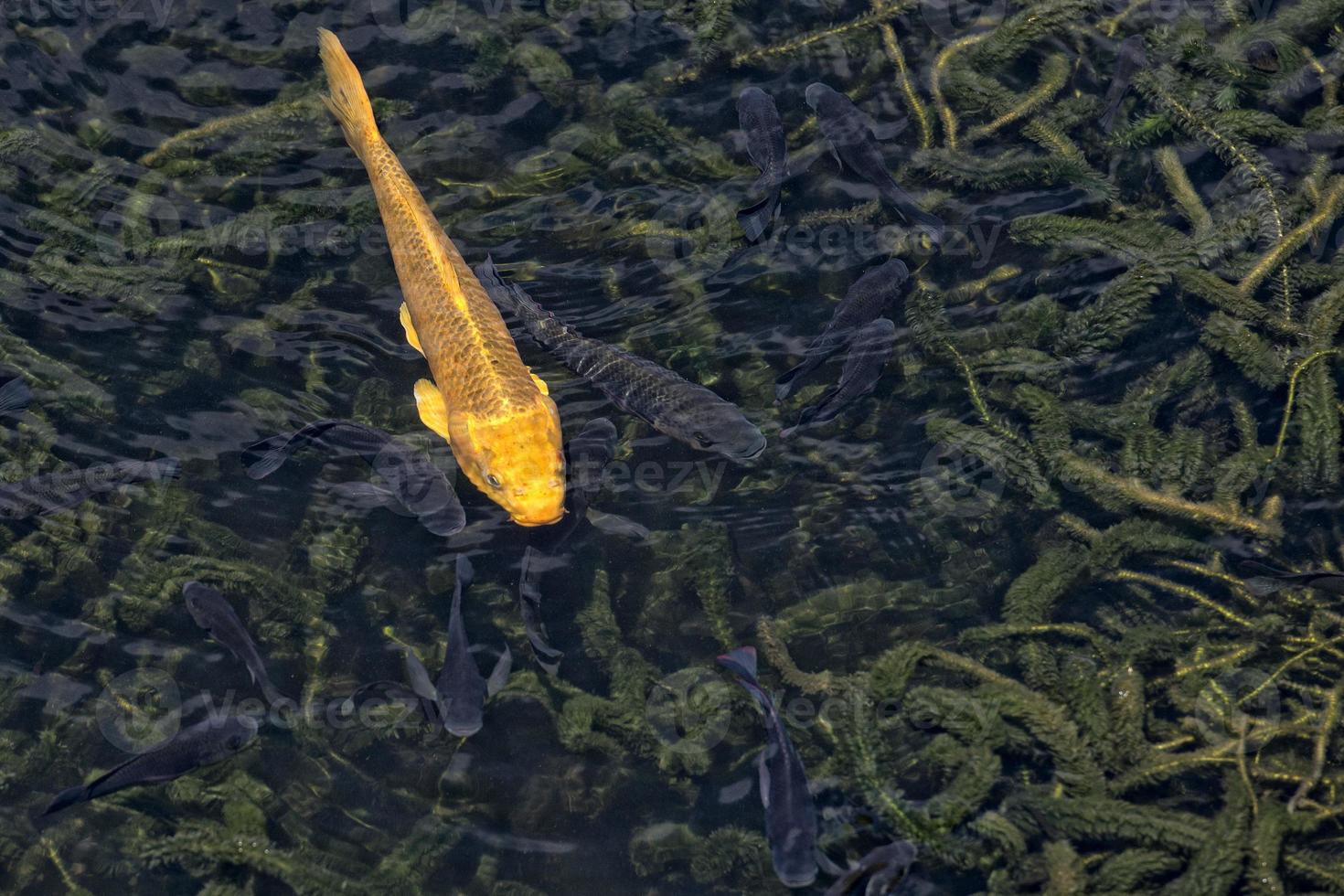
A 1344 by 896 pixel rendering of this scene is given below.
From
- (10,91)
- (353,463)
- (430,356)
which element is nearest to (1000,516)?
(430,356)

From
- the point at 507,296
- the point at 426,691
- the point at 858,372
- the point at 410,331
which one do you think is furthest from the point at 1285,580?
the point at 410,331

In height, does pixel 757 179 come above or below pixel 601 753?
above

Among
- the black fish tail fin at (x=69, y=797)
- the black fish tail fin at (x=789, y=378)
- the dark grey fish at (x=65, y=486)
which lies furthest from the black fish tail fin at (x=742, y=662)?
the dark grey fish at (x=65, y=486)

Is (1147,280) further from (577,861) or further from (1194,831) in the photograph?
(577,861)

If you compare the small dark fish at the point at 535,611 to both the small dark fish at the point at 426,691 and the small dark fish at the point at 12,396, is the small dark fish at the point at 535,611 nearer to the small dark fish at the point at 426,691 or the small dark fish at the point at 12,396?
the small dark fish at the point at 426,691

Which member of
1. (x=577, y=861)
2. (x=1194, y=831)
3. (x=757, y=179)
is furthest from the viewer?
(x=757, y=179)

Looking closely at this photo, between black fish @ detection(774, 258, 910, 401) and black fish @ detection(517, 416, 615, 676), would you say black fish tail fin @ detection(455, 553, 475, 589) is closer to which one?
black fish @ detection(517, 416, 615, 676)
